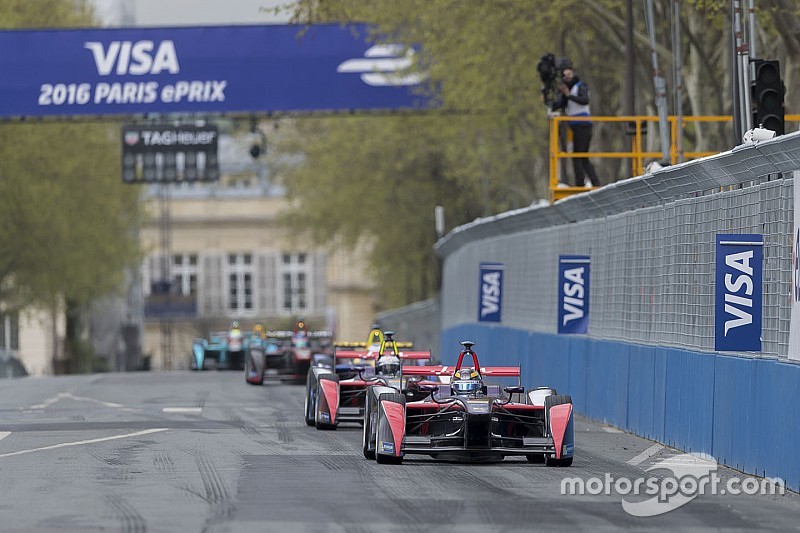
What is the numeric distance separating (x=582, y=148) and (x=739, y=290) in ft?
42.6

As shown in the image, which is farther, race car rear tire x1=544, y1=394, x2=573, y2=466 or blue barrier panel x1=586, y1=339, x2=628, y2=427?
blue barrier panel x1=586, y1=339, x2=628, y2=427

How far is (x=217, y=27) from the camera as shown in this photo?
4112 cm

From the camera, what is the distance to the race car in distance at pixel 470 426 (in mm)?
15461

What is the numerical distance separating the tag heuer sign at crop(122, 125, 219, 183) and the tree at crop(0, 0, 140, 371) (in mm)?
9281

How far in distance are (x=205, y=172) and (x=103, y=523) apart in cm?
3056

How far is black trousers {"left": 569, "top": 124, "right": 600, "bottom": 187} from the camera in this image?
2825 centimetres

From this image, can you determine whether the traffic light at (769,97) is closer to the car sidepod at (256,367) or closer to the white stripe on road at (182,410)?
the white stripe on road at (182,410)

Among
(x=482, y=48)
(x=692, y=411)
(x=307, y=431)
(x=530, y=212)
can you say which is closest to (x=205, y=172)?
(x=482, y=48)

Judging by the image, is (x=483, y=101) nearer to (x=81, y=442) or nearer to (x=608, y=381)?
(x=608, y=381)

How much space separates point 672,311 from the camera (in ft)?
61.5

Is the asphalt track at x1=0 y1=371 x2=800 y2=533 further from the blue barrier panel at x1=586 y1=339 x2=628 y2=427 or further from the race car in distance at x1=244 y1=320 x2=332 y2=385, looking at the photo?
the race car in distance at x1=244 y1=320 x2=332 y2=385

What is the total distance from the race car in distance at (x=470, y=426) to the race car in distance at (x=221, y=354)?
95.4 feet

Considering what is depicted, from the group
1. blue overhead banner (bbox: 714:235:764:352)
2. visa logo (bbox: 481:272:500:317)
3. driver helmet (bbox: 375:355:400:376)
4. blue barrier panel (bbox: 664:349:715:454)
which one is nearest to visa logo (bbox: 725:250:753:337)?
blue overhead banner (bbox: 714:235:764:352)

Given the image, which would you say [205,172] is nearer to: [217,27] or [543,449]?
[217,27]
